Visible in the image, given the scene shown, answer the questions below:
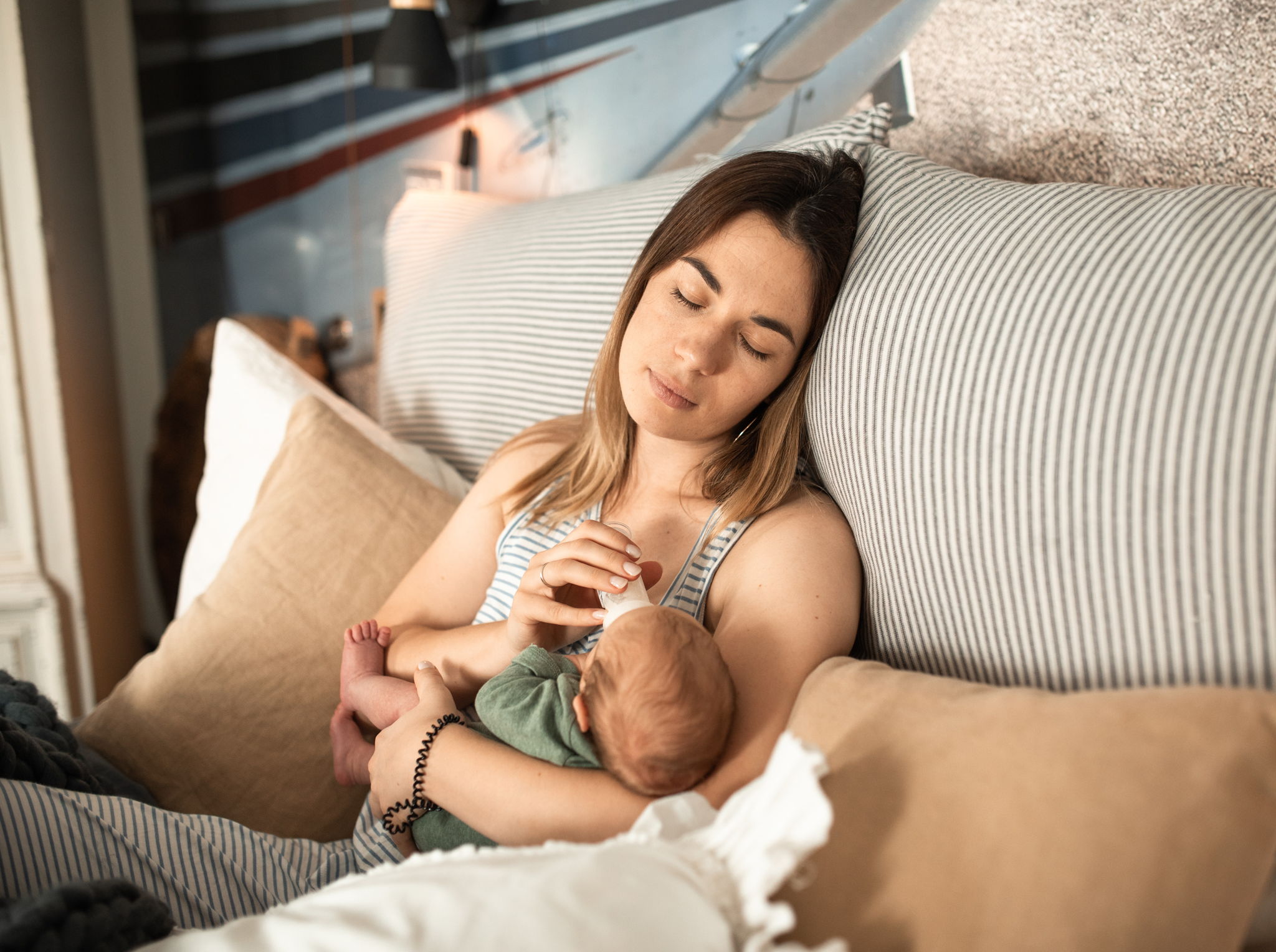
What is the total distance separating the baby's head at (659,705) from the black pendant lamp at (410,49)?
1598 mm

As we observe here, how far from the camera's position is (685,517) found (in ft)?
3.66

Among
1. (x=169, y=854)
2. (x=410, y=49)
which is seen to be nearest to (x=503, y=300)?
(x=410, y=49)

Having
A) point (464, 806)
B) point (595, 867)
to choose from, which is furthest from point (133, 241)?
point (595, 867)

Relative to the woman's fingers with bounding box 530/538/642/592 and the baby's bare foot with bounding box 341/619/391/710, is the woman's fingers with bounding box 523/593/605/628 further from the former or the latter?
the baby's bare foot with bounding box 341/619/391/710

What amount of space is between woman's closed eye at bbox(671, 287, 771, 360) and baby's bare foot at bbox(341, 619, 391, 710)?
0.60 metres

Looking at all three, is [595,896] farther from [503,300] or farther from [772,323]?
[503,300]

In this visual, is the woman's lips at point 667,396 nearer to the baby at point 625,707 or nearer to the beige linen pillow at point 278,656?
the baby at point 625,707

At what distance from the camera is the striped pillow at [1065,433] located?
66 cm

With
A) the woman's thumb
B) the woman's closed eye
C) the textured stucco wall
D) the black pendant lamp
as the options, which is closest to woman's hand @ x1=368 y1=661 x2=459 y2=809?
the woman's thumb

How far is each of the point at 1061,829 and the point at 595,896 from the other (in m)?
0.31

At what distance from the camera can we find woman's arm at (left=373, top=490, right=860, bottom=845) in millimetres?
815

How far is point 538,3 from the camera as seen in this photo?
1.94 m

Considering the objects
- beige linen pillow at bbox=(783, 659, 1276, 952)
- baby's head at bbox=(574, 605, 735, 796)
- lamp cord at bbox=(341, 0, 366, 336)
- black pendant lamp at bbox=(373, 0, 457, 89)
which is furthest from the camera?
lamp cord at bbox=(341, 0, 366, 336)

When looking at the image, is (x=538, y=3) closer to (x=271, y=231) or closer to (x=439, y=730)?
(x=271, y=231)
